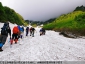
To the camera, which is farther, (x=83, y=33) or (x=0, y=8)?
(x=0, y=8)

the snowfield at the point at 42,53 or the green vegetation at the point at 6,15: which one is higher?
the green vegetation at the point at 6,15

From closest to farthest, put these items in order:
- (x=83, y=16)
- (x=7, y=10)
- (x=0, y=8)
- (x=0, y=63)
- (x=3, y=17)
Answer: (x=0, y=63) → (x=83, y=16) → (x=0, y=8) → (x=3, y=17) → (x=7, y=10)

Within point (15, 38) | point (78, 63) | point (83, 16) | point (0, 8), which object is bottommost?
point (78, 63)

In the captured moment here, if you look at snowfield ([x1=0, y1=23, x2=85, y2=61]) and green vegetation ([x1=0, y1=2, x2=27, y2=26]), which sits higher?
green vegetation ([x1=0, y1=2, x2=27, y2=26])

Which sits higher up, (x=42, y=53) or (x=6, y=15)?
(x=6, y=15)

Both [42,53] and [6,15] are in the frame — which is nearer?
[42,53]

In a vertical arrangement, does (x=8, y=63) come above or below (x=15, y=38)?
below

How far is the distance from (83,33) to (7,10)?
82239 mm

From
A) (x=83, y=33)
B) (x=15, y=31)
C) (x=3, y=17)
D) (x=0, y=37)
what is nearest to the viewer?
(x=0, y=37)

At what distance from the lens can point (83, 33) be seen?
1475 inches

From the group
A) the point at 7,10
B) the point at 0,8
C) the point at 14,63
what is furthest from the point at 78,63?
the point at 7,10

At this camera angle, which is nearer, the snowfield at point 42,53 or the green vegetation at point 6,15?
the snowfield at point 42,53

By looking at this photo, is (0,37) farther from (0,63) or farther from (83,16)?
(83,16)

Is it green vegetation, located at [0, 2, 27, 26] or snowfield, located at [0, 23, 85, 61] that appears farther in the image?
green vegetation, located at [0, 2, 27, 26]
